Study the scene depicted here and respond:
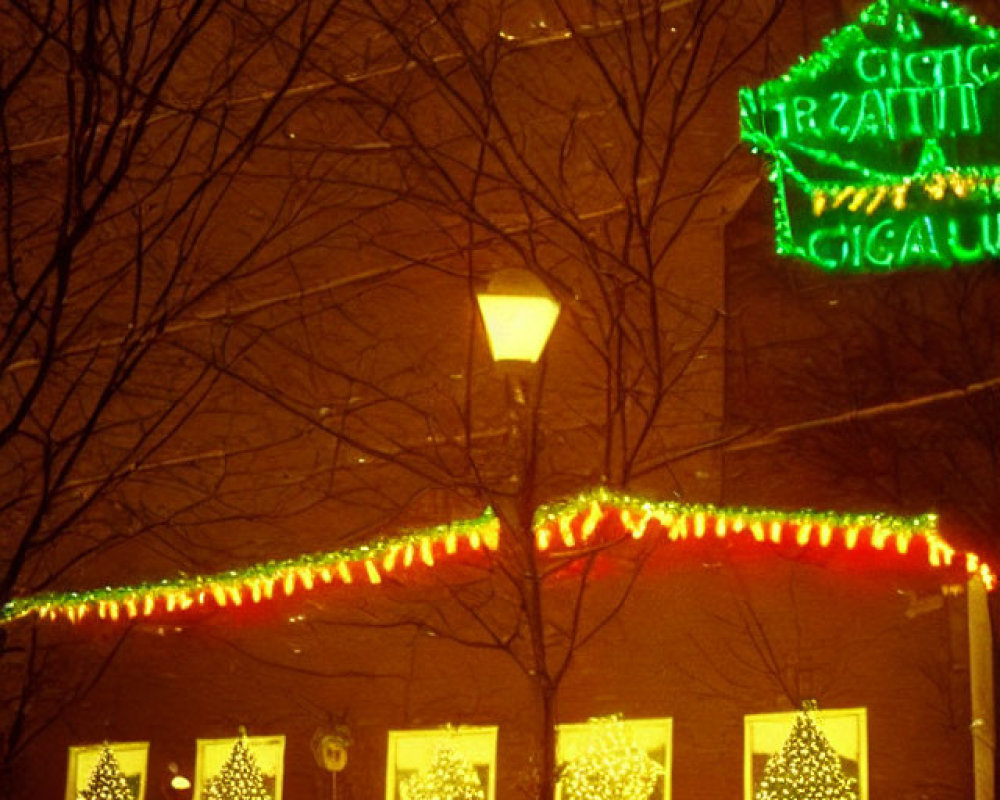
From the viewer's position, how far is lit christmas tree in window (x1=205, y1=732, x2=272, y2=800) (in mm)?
13445

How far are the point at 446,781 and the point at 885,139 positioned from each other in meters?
7.85

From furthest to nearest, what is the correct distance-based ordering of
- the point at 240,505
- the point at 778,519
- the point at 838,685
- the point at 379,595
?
1. the point at 240,505
2. the point at 379,595
3. the point at 838,685
4. the point at 778,519

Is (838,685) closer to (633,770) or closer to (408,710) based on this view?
(633,770)

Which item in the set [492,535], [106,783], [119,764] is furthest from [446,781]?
[119,764]

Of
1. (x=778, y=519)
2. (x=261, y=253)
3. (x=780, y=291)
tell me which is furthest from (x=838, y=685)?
(x=261, y=253)

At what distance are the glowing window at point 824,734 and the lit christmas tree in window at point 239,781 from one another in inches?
170

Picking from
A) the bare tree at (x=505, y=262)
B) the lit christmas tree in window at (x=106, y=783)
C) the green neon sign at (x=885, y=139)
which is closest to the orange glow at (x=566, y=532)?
the bare tree at (x=505, y=262)

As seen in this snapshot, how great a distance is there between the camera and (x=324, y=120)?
17.8 m

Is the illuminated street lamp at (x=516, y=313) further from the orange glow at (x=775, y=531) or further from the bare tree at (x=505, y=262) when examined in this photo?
the bare tree at (x=505, y=262)

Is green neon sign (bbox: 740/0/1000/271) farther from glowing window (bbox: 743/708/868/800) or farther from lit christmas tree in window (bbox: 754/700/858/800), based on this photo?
lit christmas tree in window (bbox: 754/700/858/800)

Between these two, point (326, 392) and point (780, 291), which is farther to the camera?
point (326, 392)

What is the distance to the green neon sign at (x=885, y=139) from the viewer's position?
50.8 ft

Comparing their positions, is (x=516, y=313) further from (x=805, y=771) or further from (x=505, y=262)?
(x=505, y=262)

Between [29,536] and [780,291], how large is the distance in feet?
33.8
